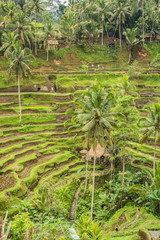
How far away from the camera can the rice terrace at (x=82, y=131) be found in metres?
17.1

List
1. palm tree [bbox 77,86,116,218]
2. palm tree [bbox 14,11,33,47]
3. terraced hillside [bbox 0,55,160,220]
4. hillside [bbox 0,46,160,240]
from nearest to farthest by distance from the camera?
palm tree [bbox 77,86,116,218] → hillside [bbox 0,46,160,240] → terraced hillside [bbox 0,55,160,220] → palm tree [bbox 14,11,33,47]

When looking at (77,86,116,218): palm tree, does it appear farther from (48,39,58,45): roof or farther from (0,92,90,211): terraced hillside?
(48,39,58,45): roof

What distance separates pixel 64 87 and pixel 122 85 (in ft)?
57.2

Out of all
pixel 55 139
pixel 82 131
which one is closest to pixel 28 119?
pixel 55 139

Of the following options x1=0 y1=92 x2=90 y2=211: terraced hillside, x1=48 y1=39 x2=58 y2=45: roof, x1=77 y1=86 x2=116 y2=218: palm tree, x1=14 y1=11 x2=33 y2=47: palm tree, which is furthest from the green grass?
x1=48 y1=39 x2=58 y2=45: roof

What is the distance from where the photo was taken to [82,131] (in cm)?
2097

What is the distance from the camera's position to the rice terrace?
17078mm

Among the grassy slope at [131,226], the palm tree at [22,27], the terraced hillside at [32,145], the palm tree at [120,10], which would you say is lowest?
the grassy slope at [131,226]

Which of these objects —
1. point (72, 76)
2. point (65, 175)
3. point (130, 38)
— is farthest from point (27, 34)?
point (65, 175)

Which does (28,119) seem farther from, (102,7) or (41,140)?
(102,7)

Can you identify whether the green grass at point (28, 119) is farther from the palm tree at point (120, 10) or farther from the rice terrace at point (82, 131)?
the palm tree at point (120, 10)

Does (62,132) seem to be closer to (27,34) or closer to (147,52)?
(27,34)

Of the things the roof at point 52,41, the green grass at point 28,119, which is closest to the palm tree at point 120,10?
the roof at point 52,41

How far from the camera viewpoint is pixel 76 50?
57.7 metres
